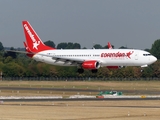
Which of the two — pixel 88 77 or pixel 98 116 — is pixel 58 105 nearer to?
pixel 98 116

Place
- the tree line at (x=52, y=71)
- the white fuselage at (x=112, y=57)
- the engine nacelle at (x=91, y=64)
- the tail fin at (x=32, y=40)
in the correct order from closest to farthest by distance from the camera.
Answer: the white fuselage at (x=112, y=57), the engine nacelle at (x=91, y=64), the tail fin at (x=32, y=40), the tree line at (x=52, y=71)

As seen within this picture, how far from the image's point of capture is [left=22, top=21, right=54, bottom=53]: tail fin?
4673 inches

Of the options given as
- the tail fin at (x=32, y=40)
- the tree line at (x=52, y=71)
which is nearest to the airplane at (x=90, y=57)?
the tail fin at (x=32, y=40)

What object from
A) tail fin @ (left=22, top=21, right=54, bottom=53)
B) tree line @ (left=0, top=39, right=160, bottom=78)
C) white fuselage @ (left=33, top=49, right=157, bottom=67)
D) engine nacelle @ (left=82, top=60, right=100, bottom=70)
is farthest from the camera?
tree line @ (left=0, top=39, right=160, bottom=78)

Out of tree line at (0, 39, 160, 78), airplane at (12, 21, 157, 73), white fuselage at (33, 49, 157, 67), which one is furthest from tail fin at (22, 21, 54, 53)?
tree line at (0, 39, 160, 78)

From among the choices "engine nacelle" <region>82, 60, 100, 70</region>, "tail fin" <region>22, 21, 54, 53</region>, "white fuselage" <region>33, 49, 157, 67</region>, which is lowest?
"engine nacelle" <region>82, 60, 100, 70</region>

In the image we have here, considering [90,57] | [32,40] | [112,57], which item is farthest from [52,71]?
[112,57]

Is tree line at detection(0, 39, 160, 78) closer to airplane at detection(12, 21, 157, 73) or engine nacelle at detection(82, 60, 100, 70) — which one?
airplane at detection(12, 21, 157, 73)

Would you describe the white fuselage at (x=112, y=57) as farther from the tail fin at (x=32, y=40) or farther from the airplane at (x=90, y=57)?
the tail fin at (x=32, y=40)

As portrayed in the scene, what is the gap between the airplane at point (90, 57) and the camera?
10906 cm

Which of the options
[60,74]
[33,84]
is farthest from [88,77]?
[33,84]

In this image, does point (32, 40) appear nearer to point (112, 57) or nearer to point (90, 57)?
point (90, 57)

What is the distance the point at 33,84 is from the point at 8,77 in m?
19.1

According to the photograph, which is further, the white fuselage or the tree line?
the tree line
